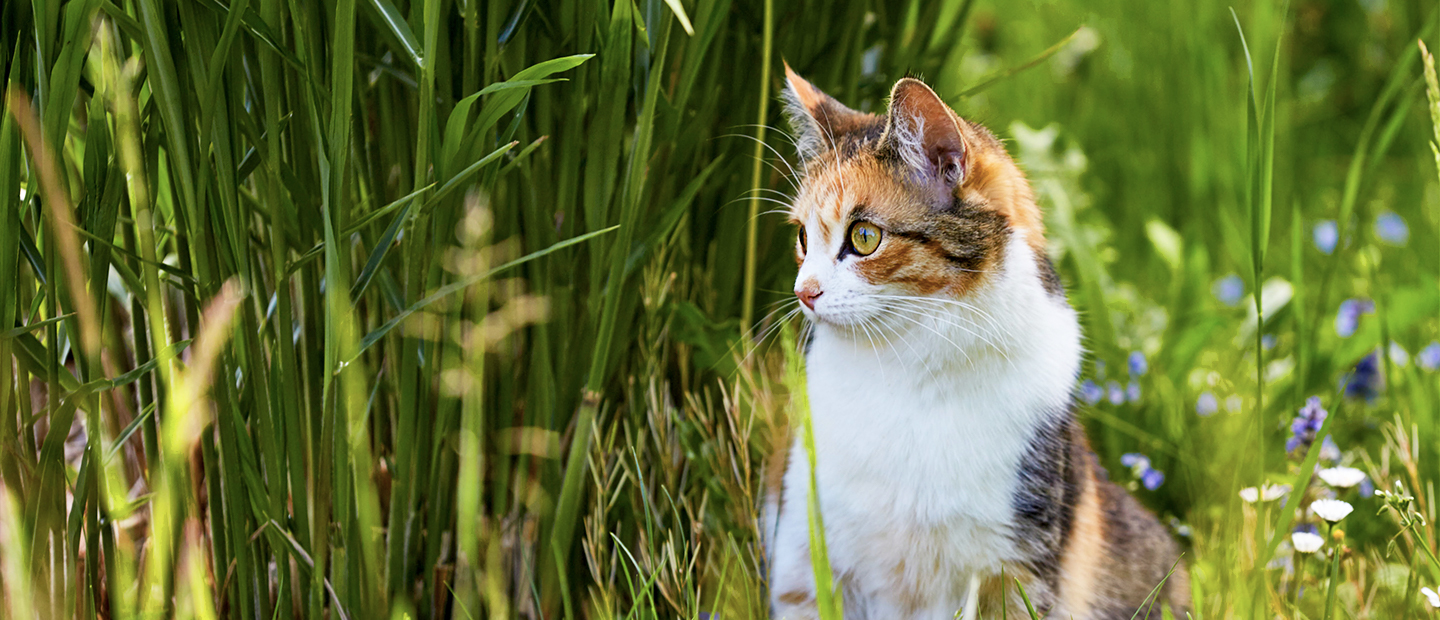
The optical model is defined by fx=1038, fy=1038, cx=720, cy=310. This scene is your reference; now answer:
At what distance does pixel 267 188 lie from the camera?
1.14 m

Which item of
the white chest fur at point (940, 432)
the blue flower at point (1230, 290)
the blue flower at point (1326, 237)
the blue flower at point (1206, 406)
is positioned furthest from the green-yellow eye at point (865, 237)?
the blue flower at point (1326, 237)

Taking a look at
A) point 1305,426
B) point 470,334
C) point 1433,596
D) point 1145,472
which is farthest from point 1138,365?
point 470,334

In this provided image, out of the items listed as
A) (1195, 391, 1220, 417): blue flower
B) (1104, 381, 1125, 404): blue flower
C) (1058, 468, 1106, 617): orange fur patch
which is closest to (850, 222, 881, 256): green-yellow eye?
(1058, 468, 1106, 617): orange fur patch

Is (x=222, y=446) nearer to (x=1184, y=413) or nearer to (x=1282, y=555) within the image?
(x=1282, y=555)

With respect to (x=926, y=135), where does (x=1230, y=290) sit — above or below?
below

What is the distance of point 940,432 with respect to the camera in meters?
1.33

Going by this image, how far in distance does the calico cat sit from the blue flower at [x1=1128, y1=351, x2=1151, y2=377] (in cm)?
69

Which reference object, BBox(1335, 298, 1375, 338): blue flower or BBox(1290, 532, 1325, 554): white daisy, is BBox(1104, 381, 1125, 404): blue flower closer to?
BBox(1335, 298, 1375, 338): blue flower

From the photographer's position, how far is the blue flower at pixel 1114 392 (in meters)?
2.03

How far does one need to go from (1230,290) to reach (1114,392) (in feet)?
2.45

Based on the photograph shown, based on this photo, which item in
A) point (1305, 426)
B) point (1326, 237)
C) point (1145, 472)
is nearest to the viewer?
point (1305, 426)

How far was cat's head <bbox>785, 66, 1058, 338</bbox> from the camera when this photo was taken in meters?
1.33

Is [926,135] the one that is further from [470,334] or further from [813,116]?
[470,334]

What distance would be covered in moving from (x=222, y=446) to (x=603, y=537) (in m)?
0.52
